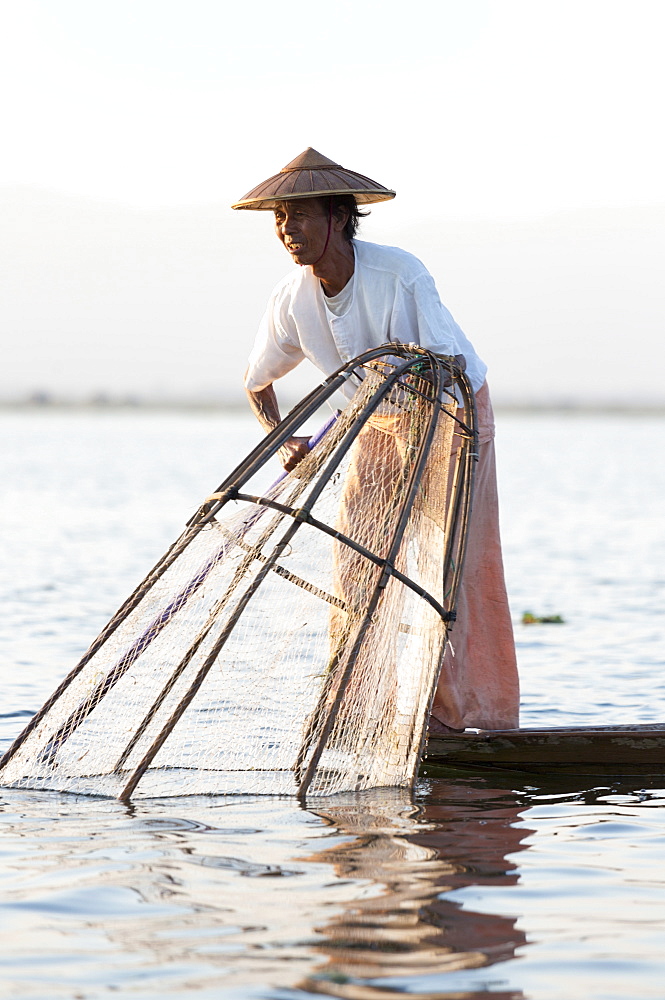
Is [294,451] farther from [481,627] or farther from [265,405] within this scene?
[481,627]

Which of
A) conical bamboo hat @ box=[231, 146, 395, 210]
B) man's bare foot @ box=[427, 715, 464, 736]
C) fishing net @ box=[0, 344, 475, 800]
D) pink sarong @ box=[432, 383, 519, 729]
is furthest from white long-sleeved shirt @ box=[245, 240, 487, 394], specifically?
man's bare foot @ box=[427, 715, 464, 736]

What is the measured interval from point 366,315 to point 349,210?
35cm

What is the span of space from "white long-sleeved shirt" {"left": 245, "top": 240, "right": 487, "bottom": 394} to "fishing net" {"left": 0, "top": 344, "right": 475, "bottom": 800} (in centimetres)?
11

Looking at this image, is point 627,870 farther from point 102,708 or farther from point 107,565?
point 107,565

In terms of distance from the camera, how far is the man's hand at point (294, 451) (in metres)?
4.69

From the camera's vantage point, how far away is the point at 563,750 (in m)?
4.74

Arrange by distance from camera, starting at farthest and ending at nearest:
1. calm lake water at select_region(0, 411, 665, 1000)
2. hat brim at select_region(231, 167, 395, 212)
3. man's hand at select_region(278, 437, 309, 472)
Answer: man's hand at select_region(278, 437, 309, 472) → hat brim at select_region(231, 167, 395, 212) → calm lake water at select_region(0, 411, 665, 1000)

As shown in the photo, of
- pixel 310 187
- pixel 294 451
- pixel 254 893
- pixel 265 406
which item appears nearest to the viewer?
pixel 254 893

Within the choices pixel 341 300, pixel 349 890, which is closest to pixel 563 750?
pixel 349 890

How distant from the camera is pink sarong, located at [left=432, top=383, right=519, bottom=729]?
473 cm

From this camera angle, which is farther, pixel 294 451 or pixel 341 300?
pixel 294 451

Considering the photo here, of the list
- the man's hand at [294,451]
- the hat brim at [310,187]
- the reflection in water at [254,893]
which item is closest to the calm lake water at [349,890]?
the reflection in water at [254,893]

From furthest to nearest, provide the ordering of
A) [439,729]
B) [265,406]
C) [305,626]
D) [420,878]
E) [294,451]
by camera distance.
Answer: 1. [265,406]
2. [439,729]
3. [294,451]
4. [305,626]
5. [420,878]

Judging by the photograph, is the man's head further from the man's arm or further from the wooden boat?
the wooden boat
